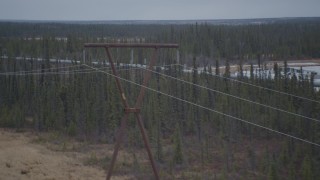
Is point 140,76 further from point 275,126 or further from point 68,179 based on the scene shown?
point 68,179

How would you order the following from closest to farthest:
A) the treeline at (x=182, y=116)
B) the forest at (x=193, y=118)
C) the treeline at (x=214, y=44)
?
the forest at (x=193, y=118), the treeline at (x=182, y=116), the treeline at (x=214, y=44)

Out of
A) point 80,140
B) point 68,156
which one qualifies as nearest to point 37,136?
point 80,140

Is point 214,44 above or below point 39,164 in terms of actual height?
above

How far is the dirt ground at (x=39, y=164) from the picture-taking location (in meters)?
22.1

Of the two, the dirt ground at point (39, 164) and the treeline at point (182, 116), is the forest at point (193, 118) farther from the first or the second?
the dirt ground at point (39, 164)

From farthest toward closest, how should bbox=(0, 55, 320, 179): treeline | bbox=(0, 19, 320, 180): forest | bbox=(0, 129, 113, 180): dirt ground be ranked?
bbox=(0, 55, 320, 179): treeline → bbox=(0, 19, 320, 180): forest → bbox=(0, 129, 113, 180): dirt ground

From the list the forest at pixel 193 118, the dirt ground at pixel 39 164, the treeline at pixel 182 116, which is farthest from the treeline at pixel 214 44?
the dirt ground at pixel 39 164

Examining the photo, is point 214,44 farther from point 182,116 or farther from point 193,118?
point 193,118

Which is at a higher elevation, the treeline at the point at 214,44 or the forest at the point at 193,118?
the treeline at the point at 214,44

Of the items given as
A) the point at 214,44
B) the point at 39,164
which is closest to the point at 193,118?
the point at 39,164

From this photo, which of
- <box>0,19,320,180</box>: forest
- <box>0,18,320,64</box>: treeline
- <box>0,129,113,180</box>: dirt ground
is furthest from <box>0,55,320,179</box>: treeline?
<box>0,18,320,64</box>: treeline

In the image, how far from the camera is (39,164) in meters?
24.3

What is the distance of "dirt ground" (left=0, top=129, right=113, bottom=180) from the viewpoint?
22.1 metres

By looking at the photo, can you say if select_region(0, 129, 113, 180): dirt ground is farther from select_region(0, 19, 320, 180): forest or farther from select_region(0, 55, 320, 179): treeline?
select_region(0, 55, 320, 179): treeline
